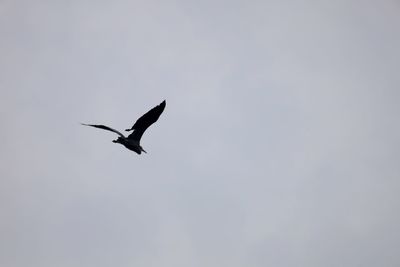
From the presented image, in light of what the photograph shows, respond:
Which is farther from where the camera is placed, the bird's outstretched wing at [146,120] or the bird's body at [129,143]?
the bird's body at [129,143]

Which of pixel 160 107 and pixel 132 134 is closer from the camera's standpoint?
pixel 160 107

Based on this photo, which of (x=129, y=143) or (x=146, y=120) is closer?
(x=146, y=120)

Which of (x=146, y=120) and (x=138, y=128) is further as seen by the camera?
(x=138, y=128)

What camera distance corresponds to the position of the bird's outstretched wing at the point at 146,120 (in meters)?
29.9

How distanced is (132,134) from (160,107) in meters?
3.31

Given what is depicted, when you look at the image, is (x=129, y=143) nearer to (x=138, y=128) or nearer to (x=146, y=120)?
(x=138, y=128)

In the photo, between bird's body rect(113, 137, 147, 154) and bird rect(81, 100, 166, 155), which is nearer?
bird rect(81, 100, 166, 155)

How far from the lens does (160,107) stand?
97.8 feet

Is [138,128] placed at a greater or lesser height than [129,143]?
greater

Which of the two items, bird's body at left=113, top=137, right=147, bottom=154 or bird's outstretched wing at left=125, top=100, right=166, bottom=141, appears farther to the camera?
bird's body at left=113, top=137, right=147, bottom=154

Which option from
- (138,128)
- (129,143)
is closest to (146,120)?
(138,128)

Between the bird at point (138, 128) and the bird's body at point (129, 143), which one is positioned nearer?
the bird at point (138, 128)

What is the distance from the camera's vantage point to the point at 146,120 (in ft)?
101

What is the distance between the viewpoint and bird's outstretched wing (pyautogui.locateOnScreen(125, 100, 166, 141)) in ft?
97.9
